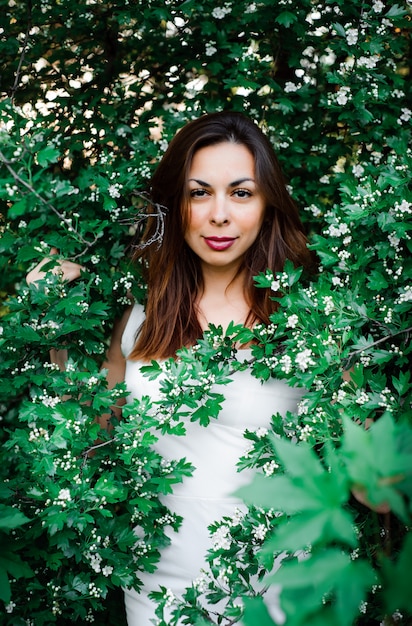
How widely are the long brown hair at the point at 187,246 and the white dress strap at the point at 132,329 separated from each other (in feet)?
0.16

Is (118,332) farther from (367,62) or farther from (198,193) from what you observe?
(367,62)

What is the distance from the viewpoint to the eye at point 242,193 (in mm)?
2447

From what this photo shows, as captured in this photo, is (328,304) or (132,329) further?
(132,329)

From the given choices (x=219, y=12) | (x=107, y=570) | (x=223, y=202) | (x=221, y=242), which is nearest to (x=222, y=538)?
A: (x=107, y=570)

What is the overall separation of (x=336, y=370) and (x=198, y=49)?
177 cm

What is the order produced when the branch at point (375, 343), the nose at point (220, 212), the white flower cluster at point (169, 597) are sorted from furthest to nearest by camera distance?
the nose at point (220, 212)
the white flower cluster at point (169, 597)
the branch at point (375, 343)

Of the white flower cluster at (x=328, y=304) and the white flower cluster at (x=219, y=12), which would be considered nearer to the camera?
the white flower cluster at (x=328, y=304)

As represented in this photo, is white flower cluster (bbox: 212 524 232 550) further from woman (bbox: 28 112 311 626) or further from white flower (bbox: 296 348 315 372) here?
white flower (bbox: 296 348 315 372)

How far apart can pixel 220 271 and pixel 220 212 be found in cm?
36

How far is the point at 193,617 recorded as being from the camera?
1931 millimetres

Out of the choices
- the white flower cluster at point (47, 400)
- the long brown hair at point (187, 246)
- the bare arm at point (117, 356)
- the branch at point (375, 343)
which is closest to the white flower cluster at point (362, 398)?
the branch at point (375, 343)

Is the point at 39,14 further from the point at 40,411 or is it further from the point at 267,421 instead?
the point at 267,421

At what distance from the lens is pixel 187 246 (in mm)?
2740

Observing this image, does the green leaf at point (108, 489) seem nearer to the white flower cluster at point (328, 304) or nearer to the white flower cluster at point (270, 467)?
the white flower cluster at point (270, 467)
